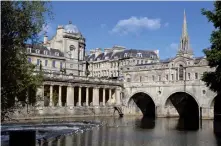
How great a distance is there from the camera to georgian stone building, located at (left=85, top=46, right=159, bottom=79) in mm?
104244

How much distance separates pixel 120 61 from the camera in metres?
105

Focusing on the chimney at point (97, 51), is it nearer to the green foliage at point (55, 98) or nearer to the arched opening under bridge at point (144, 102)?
the arched opening under bridge at point (144, 102)

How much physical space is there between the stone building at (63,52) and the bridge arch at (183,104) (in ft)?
94.5

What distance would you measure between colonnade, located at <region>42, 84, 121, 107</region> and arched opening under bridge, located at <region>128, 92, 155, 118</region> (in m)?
3.74

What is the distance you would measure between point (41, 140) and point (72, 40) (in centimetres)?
6381

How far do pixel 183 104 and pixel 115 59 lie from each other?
38489 mm

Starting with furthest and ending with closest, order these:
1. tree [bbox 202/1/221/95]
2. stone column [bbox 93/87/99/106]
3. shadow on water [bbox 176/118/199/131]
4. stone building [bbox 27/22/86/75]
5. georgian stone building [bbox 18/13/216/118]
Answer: stone building [bbox 27/22/86/75] → stone column [bbox 93/87/99/106] → georgian stone building [bbox 18/13/216/118] → shadow on water [bbox 176/118/199/131] → tree [bbox 202/1/221/95]

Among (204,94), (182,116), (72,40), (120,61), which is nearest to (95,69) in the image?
(120,61)

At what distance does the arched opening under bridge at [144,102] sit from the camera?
75.6 m

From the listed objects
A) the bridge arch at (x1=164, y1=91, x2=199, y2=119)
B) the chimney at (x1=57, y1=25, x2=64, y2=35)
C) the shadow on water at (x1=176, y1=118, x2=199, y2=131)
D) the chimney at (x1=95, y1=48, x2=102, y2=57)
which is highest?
the chimney at (x1=57, y1=25, x2=64, y2=35)

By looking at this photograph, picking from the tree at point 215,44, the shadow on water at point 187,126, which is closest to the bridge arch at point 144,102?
the shadow on water at point 187,126

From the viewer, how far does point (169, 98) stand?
69.4 m

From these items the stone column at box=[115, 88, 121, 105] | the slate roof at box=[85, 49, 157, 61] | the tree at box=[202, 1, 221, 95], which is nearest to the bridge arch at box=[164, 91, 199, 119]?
the stone column at box=[115, 88, 121, 105]

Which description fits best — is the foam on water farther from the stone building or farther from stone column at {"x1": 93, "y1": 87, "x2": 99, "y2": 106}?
the stone building
